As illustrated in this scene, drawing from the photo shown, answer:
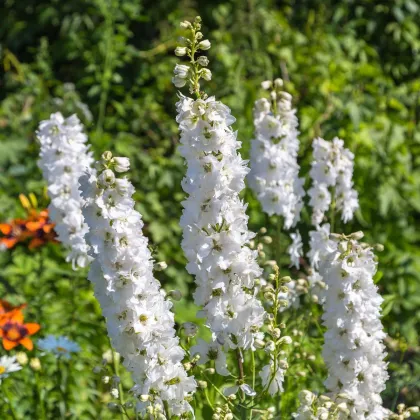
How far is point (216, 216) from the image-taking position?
211cm

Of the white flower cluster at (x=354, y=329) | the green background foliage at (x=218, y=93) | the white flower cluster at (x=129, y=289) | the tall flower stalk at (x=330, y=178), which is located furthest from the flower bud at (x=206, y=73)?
the green background foliage at (x=218, y=93)

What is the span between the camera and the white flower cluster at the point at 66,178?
3027 millimetres

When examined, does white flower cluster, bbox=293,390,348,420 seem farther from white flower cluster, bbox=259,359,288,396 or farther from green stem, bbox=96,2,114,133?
green stem, bbox=96,2,114,133

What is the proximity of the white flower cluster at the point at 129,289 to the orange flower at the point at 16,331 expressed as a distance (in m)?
1.11

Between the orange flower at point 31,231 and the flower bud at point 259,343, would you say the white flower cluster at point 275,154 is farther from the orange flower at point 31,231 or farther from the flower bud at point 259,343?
the orange flower at point 31,231

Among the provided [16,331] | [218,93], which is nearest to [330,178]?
[16,331]

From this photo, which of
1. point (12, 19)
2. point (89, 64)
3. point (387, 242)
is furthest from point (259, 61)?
point (12, 19)

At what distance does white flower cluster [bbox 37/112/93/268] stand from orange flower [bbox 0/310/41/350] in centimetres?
38

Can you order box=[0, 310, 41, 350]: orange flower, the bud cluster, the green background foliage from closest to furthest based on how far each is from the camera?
1. the bud cluster
2. box=[0, 310, 41, 350]: orange flower
3. the green background foliage

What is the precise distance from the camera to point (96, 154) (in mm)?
5113

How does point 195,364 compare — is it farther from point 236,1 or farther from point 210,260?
point 236,1

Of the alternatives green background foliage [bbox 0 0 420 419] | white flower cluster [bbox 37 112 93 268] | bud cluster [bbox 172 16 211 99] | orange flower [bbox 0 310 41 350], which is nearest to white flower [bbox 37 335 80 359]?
orange flower [bbox 0 310 41 350]

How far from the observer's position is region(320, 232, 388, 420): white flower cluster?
7.76 ft

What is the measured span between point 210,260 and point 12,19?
5.09 meters
